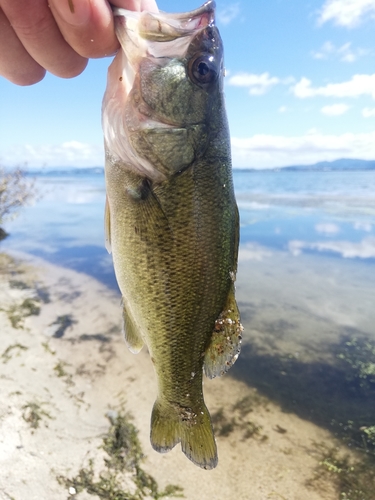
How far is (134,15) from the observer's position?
1916 mm

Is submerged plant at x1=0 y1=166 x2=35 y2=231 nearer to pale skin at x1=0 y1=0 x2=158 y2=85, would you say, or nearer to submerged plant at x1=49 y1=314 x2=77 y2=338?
submerged plant at x1=49 y1=314 x2=77 y2=338

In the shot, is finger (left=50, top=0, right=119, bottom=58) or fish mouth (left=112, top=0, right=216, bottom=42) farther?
fish mouth (left=112, top=0, right=216, bottom=42)

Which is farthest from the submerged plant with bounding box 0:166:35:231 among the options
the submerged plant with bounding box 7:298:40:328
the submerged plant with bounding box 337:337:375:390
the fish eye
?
the fish eye

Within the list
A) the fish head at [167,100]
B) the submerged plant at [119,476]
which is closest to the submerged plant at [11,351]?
the submerged plant at [119,476]

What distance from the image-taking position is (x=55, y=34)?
6.01 feet

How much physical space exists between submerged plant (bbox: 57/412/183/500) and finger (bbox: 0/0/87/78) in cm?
420

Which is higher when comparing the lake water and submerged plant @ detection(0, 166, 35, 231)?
submerged plant @ detection(0, 166, 35, 231)

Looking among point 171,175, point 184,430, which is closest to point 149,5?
point 171,175

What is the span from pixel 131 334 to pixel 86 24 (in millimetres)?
1786

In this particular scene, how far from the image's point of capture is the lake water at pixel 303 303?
21.7 feet

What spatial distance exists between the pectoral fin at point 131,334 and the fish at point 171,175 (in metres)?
0.18

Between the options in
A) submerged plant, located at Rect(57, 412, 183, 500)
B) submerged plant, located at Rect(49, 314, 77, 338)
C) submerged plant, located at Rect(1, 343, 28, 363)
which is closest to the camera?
submerged plant, located at Rect(57, 412, 183, 500)

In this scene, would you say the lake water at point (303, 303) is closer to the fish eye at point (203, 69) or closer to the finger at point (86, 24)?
the fish eye at point (203, 69)

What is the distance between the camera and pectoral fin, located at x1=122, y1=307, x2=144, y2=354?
8.32 feet
